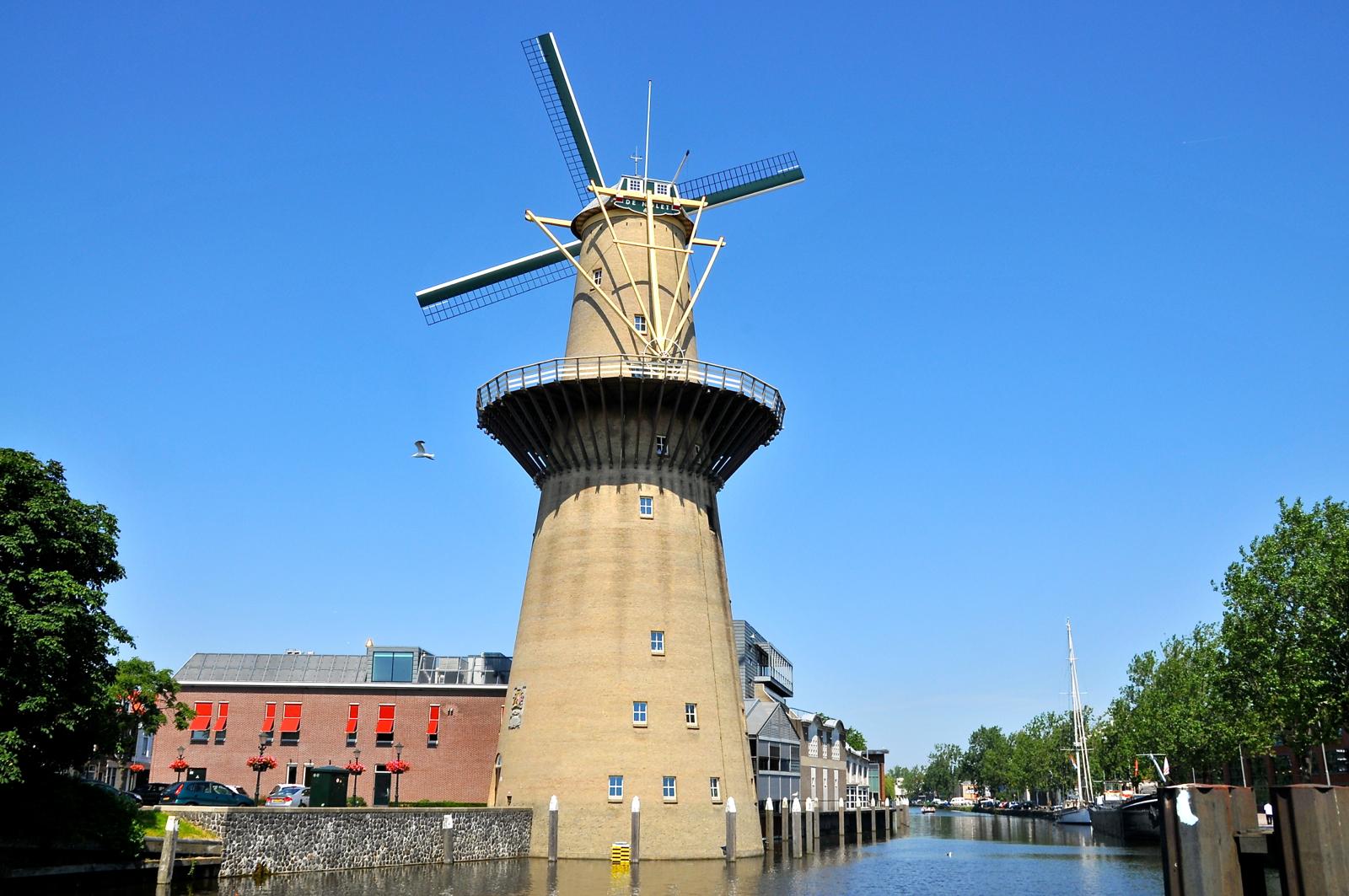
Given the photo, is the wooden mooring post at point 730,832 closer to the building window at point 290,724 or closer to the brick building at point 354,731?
the brick building at point 354,731

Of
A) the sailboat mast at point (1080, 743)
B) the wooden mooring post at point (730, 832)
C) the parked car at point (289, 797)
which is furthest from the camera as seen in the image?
A: the sailboat mast at point (1080, 743)

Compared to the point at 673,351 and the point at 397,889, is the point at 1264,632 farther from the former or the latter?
the point at 397,889

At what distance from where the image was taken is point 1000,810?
174 meters

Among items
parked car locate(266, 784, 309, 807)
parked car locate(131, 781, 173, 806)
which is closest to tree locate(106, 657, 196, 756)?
parked car locate(131, 781, 173, 806)

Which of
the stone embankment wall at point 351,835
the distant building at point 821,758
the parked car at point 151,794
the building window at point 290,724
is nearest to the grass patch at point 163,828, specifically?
the stone embankment wall at point 351,835

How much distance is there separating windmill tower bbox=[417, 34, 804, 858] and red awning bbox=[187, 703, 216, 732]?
75.6 ft

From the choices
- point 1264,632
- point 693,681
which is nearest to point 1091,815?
point 1264,632

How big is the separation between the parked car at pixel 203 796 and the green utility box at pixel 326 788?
10.0 feet

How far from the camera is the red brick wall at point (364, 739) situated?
185 feet

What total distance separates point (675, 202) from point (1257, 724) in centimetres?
4259

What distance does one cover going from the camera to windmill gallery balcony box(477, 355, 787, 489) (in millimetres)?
42406

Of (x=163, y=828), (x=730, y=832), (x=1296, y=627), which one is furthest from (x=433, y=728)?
(x=1296, y=627)

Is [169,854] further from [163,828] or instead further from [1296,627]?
[1296,627]

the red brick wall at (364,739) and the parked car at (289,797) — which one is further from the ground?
the red brick wall at (364,739)
